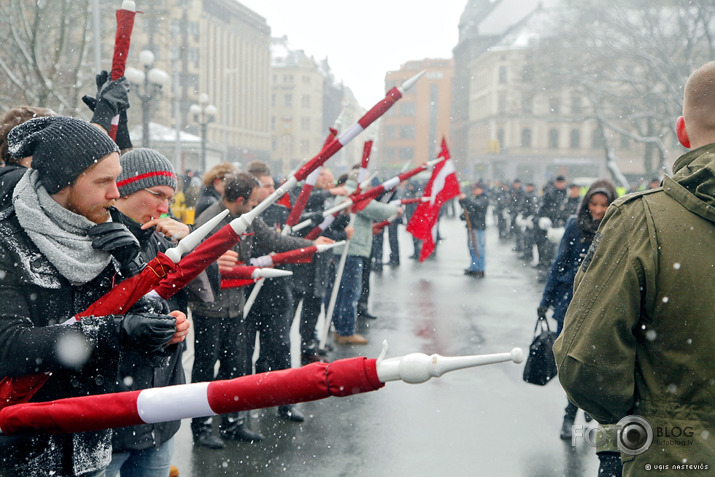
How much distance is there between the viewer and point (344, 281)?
7.84 metres

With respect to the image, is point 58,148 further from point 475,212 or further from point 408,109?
point 408,109

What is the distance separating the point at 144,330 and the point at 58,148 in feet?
1.96

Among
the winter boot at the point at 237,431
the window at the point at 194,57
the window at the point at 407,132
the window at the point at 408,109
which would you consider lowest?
the winter boot at the point at 237,431

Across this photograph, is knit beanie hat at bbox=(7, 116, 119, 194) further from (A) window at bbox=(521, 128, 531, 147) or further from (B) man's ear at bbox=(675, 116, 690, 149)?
(A) window at bbox=(521, 128, 531, 147)

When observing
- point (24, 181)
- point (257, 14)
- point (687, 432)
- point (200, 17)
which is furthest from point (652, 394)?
point (257, 14)

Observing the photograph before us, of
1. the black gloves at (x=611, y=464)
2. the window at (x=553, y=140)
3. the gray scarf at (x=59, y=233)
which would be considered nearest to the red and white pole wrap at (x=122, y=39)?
the gray scarf at (x=59, y=233)

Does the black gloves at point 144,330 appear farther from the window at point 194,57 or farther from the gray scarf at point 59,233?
the window at point 194,57

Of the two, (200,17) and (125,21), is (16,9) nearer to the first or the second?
Answer: (125,21)

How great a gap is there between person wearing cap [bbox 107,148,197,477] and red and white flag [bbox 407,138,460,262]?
5.86m

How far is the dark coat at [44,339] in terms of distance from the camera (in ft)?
6.00

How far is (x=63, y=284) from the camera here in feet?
6.35

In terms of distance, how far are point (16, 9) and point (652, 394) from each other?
14287 mm

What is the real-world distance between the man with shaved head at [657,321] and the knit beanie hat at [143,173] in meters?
1.76

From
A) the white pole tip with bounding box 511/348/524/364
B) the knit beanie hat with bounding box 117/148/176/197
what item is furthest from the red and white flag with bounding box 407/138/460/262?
the white pole tip with bounding box 511/348/524/364
